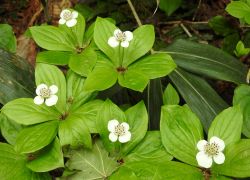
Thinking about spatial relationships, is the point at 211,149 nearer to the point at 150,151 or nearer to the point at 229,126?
the point at 229,126

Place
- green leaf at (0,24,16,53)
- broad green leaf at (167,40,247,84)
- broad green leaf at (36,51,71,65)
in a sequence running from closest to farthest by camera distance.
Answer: broad green leaf at (36,51,71,65)
broad green leaf at (167,40,247,84)
green leaf at (0,24,16,53)

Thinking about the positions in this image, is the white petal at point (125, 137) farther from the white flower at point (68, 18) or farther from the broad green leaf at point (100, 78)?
the white flower at point (68, 18)

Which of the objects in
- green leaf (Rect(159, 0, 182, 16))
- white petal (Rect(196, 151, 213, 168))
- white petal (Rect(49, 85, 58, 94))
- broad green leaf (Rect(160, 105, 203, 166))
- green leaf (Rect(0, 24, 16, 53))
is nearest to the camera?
white petal (Rect(196, 151, 213, 168))

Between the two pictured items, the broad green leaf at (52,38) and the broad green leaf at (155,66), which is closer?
the broad green leaf at (155,66)

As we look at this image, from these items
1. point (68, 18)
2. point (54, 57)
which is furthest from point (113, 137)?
point (68, 18)

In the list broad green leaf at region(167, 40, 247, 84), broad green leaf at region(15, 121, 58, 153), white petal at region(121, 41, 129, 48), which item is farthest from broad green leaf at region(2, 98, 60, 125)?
broad green leaf at region(167, 40, 247, 84)

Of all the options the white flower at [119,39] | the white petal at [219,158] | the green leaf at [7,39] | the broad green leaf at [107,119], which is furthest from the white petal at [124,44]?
the green leaf at [7,39]

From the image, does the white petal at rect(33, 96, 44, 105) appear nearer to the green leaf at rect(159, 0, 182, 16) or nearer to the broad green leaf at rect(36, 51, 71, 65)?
the broad green leaf at rect(36, 51, 71, 65)

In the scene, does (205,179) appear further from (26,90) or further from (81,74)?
A: (26,90)
